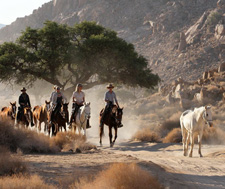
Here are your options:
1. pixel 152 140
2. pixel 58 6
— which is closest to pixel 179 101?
pixel 152 140

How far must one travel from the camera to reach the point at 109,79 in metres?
33.3

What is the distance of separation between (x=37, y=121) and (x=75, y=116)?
4960 millimetres

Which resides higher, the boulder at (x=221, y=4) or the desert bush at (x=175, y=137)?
the boulder at (x=221, y=4)

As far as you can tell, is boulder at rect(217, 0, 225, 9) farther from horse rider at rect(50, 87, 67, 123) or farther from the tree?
horse rider at rect(50, 87, 67, 123)

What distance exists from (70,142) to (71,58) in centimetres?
1835

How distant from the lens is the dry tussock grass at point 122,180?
611 cm

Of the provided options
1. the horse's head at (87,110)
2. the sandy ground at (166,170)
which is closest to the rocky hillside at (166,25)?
the horse's head at (87,110)

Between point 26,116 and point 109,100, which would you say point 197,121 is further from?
point 26,116

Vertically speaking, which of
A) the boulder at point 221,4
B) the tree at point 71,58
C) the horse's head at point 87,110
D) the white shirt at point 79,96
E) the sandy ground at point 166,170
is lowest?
the sandy ground at point 166,170

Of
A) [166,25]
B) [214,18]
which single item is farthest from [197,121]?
[166,25]

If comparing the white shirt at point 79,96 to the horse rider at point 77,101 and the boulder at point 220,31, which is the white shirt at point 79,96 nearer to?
the horse rider at point 77,101

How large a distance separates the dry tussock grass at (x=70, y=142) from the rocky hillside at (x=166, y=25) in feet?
153

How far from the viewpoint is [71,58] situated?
3219 cm

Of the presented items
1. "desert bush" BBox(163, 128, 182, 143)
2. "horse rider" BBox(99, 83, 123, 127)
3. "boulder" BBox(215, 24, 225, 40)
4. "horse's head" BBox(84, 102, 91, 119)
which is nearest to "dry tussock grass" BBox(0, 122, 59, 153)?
"horse's head" BBox(84, 102, 91, 119)
